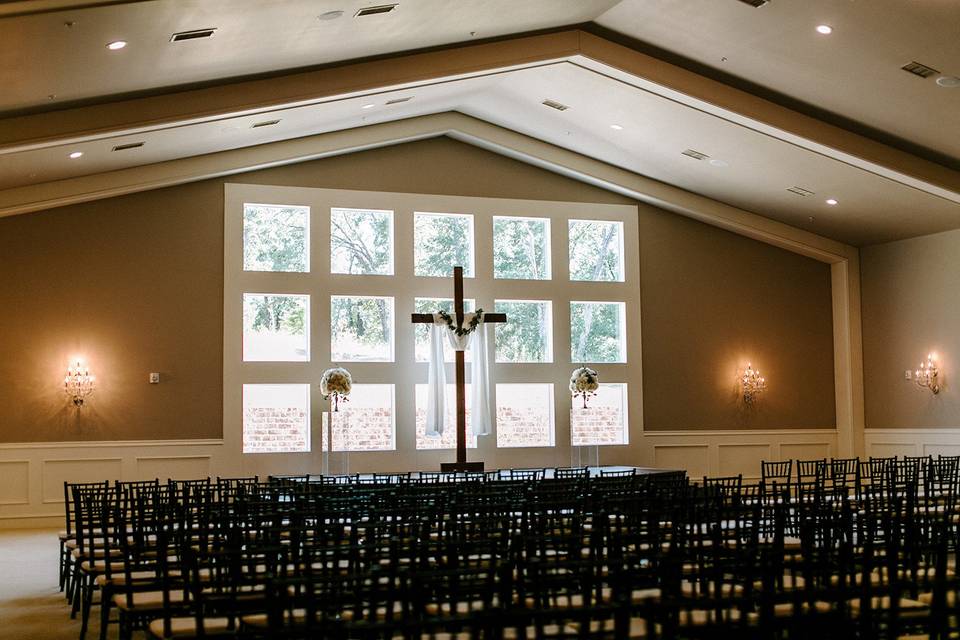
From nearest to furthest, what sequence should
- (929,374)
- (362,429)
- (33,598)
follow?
→ (33,598) < (362,429) < (929,374)

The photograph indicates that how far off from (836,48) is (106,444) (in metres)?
10.3

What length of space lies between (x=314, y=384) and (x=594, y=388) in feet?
13.9

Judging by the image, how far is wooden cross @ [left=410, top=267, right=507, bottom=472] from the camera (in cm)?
1427

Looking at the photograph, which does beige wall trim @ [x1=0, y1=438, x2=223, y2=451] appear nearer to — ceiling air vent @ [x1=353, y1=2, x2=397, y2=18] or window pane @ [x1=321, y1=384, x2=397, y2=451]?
window pane @ [x1=321, y1=384, x2=397, y2=451]

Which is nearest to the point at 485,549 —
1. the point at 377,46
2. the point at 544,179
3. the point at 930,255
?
the point at 377,46

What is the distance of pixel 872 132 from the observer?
12.8 m

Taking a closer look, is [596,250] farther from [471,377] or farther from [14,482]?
[14,482]

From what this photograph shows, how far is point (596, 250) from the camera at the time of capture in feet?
54.7

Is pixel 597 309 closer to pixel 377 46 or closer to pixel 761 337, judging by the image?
pixel 761 337

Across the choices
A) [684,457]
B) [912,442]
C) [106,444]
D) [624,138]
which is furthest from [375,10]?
[912,442]

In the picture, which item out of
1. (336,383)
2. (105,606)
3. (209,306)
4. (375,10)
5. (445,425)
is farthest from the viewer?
(445,425)

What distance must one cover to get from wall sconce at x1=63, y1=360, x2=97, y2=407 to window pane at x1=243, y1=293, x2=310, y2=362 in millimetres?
2112

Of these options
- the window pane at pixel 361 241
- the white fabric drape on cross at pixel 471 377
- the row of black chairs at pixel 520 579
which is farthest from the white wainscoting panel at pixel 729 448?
the row of black chairs at pixel 520 579

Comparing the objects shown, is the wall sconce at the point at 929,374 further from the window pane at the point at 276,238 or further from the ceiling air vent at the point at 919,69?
the window pane at the point at 276,238
